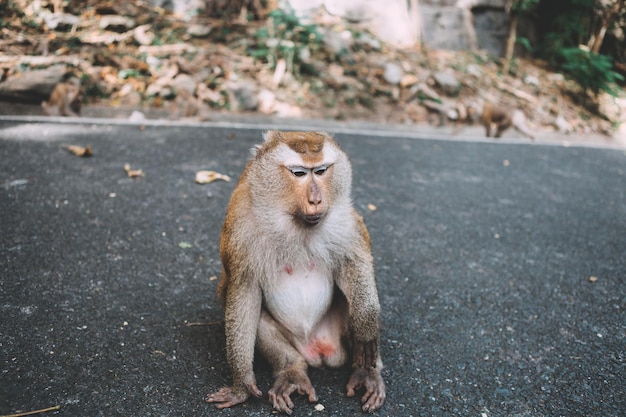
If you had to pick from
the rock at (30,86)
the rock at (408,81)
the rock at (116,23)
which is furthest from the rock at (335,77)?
the rock at (30,86)

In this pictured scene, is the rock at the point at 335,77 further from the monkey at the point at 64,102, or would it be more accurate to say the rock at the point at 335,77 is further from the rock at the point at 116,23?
the monkey at the point at 64,102

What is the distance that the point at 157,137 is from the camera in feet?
18.6

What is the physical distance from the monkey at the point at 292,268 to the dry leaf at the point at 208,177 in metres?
2.39

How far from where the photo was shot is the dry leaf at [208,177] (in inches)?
175

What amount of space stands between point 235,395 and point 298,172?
35.8 inches

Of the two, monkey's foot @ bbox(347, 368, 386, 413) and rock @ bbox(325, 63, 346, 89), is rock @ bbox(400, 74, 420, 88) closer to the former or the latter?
rock @ bbox(325, 63, 346, 89)

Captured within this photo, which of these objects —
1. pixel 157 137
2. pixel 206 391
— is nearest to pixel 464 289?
pixel 206 391

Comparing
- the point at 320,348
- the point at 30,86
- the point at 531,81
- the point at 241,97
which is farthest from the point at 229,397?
the point at 531,81

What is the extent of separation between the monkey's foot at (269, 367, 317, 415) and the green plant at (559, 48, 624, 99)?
10376mm

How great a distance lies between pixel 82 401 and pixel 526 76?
1135 cm

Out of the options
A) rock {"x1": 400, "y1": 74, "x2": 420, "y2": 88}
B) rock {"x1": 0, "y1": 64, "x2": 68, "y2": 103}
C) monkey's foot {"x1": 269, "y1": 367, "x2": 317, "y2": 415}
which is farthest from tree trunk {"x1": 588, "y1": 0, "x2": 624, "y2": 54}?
monkey's foot {"x1": 269, "y1": 367, "x2": 317, "y2": 415}

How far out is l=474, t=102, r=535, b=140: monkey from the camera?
8.05 metres

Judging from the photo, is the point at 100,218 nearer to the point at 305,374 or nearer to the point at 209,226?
the point at 209,226

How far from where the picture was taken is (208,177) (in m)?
4.50
